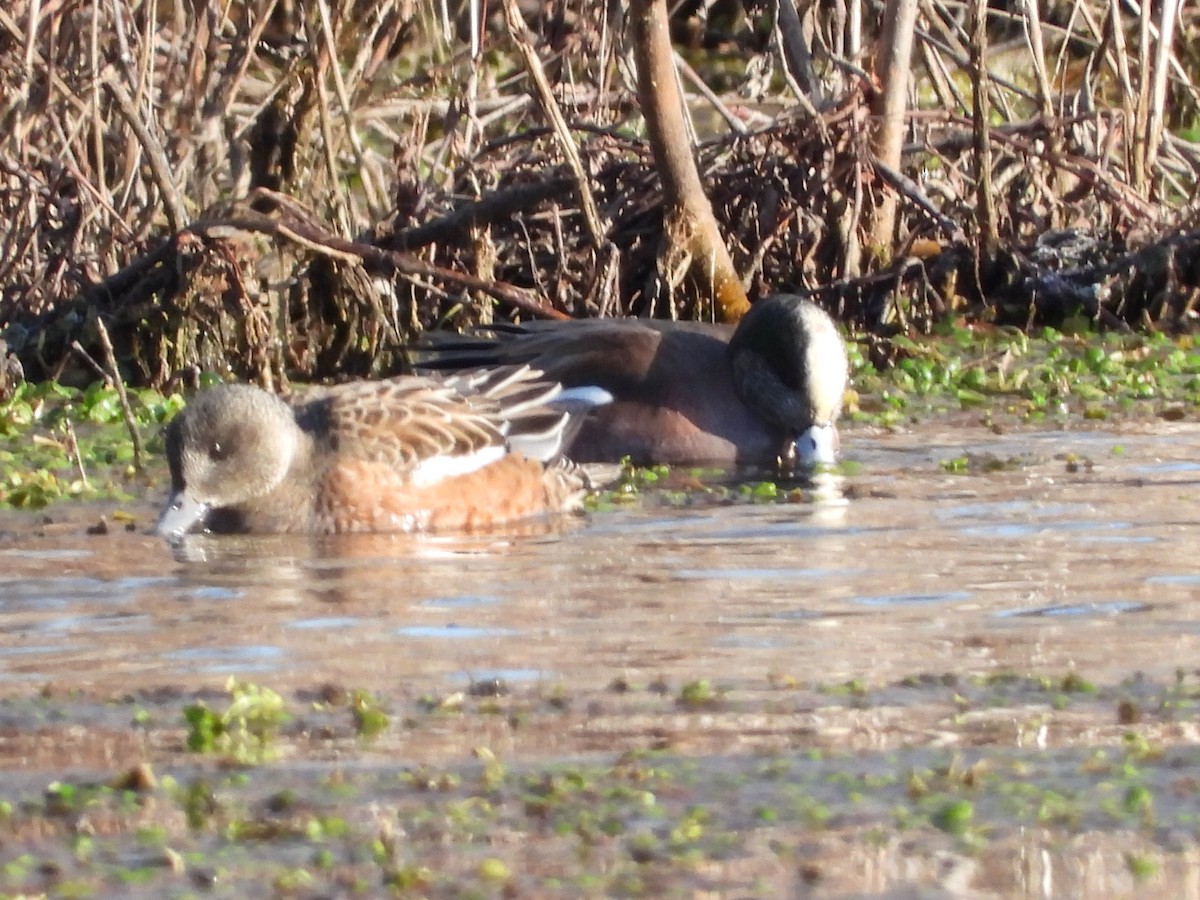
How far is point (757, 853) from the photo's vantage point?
10.4 feet

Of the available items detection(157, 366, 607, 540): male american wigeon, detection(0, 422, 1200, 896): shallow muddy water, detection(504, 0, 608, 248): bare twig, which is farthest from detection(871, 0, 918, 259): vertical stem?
detection(157, 366, 607, 540): male american wigeon

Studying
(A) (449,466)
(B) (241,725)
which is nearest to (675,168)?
(A) (449,466)

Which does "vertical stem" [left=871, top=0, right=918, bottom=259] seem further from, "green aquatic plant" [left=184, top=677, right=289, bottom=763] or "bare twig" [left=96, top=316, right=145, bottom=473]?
"green aquatic plant" [left=184, top=677, right=289, bottom=763]

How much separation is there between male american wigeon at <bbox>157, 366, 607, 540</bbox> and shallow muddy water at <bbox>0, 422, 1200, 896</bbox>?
0.12 m

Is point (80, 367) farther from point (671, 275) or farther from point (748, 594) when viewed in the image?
point (748, 594)

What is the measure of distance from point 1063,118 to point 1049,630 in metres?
5.87

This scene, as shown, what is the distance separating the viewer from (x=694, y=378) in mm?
8047

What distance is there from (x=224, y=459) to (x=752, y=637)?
214 cm

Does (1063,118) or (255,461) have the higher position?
(1063,118)

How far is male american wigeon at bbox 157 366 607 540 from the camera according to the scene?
620 cm

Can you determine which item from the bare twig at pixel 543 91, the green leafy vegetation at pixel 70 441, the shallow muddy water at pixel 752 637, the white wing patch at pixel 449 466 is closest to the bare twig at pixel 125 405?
the green leafy vegetation at pixel 70 441

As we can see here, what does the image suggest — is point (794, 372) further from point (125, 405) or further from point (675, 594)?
point (675, 594)

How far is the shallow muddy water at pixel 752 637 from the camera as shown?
3.39m

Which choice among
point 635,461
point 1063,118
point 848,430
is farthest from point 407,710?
point 1063,118
